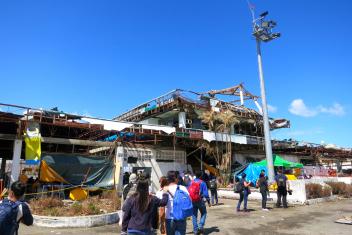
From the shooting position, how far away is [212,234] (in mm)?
9406

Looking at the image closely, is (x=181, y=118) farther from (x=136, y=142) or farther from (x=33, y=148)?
(x=33, y=148)

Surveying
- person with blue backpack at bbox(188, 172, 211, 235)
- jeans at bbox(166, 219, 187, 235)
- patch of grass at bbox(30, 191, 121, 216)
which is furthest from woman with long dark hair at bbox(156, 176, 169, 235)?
patch of grass at bbox(30, 191, 121, 216)

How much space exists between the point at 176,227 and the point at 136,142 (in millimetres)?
16571

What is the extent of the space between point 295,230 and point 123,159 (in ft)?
44.1

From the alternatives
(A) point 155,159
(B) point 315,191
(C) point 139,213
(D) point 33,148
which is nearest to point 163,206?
(C) point 139,213

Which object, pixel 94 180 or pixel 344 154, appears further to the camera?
pixel 344 154

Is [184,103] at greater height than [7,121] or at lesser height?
greater

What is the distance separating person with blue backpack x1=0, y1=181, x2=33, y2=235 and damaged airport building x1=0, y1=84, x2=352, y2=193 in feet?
45.2

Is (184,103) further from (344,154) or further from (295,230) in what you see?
(344,154)

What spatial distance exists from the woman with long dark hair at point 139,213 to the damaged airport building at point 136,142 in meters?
13.9

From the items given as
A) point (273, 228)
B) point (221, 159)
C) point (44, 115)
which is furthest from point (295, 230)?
point (221, 159)

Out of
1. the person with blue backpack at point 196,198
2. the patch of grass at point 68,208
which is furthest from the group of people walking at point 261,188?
the patch of grass at point 68,208

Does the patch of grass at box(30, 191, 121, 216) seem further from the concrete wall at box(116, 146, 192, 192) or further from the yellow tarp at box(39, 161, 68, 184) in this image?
the concrete wall at box(116, 146, 192, 192)

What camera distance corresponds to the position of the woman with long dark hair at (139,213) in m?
4.60
